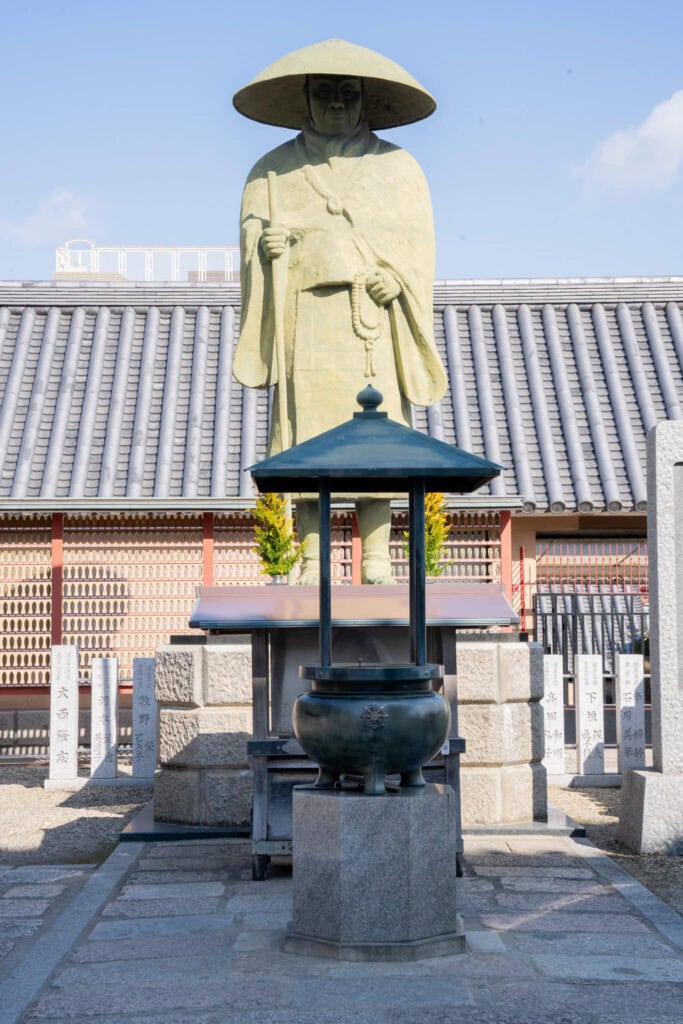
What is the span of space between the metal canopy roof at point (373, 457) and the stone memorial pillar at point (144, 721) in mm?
4782

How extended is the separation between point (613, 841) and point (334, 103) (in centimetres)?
451

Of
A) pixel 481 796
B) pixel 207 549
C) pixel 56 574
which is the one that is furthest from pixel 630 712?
pixel 56 574

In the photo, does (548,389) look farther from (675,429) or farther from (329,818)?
(329,818)

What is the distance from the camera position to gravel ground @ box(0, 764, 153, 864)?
7.24m

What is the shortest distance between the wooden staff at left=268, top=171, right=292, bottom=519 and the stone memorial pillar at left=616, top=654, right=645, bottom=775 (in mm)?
3561

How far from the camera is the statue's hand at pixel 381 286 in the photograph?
742cm

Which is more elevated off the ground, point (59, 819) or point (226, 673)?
point (226, 673)

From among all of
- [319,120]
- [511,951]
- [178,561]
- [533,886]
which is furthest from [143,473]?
[511,951]

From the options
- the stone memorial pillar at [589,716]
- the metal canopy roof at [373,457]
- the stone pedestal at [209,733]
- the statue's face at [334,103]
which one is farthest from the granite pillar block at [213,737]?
the stone memorial pillar at [589,716]

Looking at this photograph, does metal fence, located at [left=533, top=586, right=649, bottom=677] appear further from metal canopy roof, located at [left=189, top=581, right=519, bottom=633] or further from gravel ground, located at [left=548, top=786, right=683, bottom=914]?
metal canopy roof, located at [left=189, top=581, right=519, bottom=633]

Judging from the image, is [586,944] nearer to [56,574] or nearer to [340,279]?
[340,279]

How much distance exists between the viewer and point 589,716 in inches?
400

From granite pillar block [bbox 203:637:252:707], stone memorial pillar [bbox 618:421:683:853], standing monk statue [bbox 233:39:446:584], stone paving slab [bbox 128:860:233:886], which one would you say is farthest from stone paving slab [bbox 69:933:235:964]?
stone memorial pillar [bbox 618:421:683:853]

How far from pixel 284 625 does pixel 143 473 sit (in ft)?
24.8
